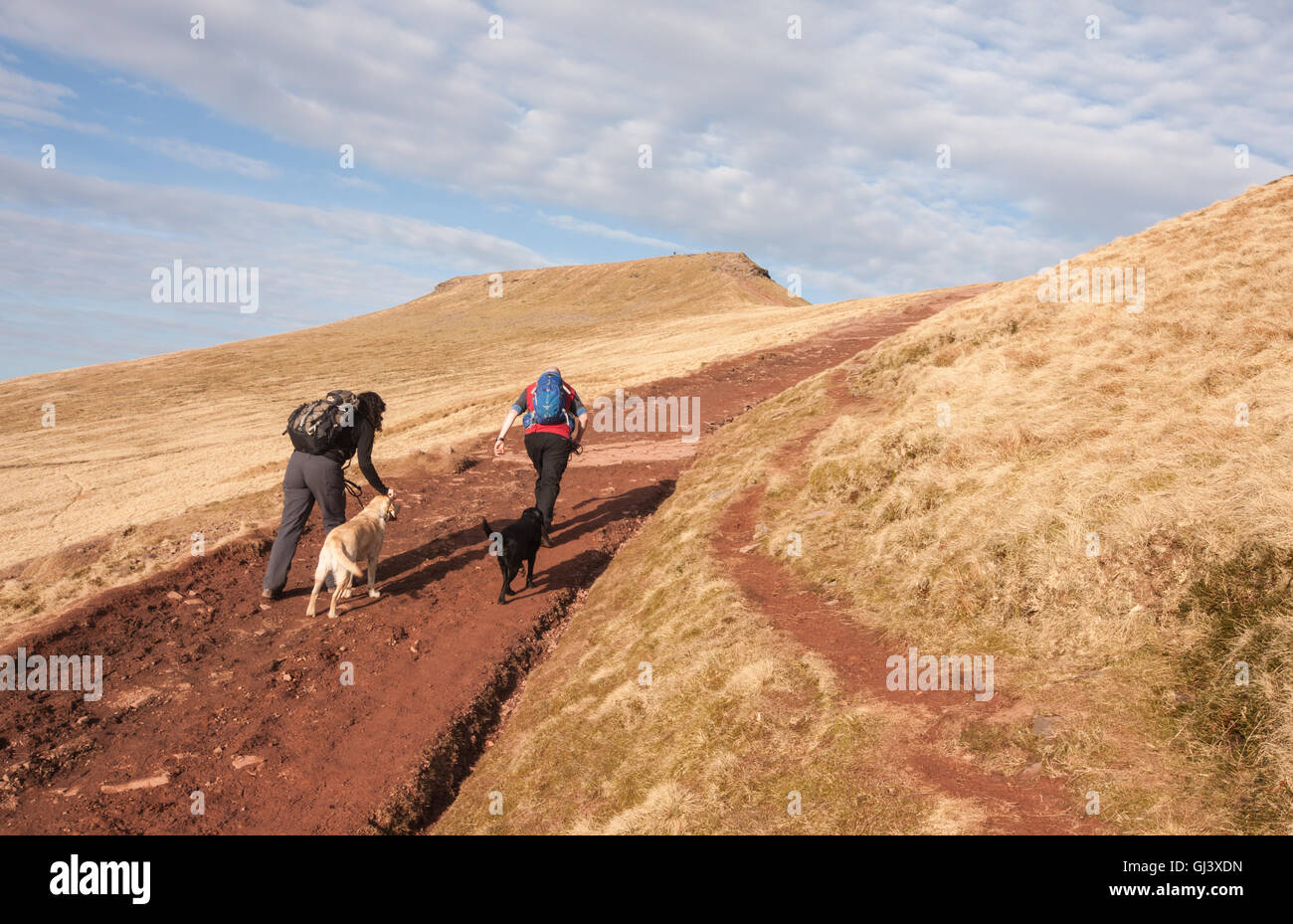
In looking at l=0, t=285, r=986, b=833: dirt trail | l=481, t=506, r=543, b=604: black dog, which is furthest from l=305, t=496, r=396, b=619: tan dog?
l=481, t=506, r=543, b=604: black dog

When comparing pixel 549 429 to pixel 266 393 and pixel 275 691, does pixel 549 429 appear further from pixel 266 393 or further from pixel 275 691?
pixel 266 393

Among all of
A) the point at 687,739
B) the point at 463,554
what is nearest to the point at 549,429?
the point at 463,554

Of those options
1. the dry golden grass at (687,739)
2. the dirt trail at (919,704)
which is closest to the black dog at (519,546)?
the dry golden grass at (687,739)

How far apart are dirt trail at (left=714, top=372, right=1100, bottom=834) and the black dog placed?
285cm

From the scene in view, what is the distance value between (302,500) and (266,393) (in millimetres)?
44761

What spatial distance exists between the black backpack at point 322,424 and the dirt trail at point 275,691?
2295 millimetres

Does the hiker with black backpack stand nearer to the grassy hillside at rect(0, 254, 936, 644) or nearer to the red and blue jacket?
the red and blue jacket

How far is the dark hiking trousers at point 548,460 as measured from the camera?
11.3 meters

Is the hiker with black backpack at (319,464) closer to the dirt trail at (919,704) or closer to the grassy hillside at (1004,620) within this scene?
the grassy hillside at (1004,620)

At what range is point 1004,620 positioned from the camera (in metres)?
6.80
